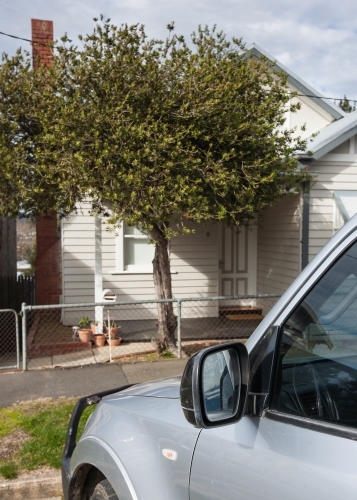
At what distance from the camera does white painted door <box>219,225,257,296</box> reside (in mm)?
12414

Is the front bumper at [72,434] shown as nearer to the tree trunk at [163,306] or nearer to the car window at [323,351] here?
the car window at [323,351]

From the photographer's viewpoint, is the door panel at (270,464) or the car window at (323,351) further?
the car window at (323,351)

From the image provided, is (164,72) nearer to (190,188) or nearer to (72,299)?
(190,188)

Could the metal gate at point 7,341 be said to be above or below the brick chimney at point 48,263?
below

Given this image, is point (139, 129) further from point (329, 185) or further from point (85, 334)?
point (329, 185)

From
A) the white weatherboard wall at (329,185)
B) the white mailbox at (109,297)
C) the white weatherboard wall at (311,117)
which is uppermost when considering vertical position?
the white weatherboard wall at (311,117)

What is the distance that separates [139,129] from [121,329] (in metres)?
5.09

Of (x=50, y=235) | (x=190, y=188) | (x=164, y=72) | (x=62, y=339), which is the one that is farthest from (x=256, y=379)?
(x=50, y=235)

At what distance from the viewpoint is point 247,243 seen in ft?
41.5

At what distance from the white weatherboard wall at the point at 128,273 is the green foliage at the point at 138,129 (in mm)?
3480

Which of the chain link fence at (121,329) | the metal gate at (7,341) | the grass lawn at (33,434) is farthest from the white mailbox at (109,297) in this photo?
the grass lawn at (33,434)

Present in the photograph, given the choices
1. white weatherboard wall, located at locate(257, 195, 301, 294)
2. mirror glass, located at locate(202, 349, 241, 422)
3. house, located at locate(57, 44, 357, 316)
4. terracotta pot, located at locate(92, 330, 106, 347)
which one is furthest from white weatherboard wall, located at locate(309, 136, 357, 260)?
mirror glass, located at locate(202, 349, 241, 422)

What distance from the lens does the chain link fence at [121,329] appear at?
27.6ft

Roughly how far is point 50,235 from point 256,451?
38.4 ft
